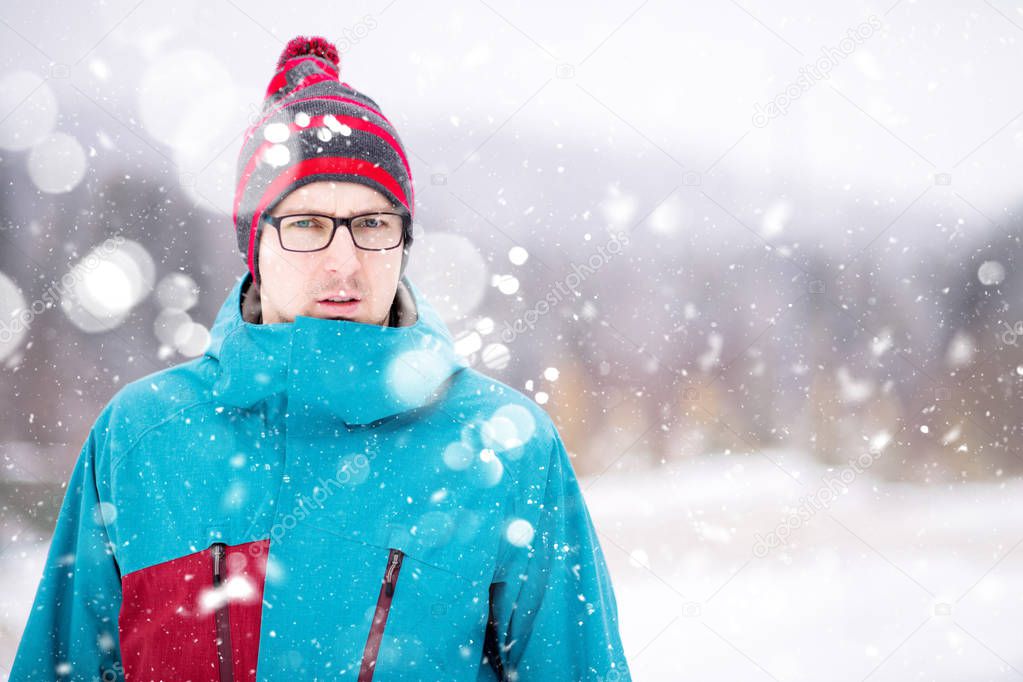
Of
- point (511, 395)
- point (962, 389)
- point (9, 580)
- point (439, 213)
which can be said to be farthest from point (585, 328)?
point (511, 395)

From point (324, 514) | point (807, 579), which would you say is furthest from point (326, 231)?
point (807, 579)

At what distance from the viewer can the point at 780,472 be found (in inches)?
322

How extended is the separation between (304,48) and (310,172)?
503 millimetres

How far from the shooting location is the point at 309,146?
1.44 meters

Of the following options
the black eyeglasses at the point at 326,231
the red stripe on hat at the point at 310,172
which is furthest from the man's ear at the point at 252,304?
the black eyeglasses at the point at 326,231

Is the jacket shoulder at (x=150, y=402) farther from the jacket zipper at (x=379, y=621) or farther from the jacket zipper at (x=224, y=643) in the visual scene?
the jacket zipper at (x=379, y=621)

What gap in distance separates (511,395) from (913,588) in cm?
467

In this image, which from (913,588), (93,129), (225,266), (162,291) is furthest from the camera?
(225,266)

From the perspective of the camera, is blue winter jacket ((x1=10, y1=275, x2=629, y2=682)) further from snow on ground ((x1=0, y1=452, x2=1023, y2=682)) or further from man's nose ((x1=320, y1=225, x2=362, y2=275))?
snow on ground ((x1=0, y1=452, x2=1023, y2=682))

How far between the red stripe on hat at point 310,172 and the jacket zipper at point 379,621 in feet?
2.10

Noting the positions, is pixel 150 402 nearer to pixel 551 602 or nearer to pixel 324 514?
pixel 324 514

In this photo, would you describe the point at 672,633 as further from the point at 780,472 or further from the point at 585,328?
the point at 585,328

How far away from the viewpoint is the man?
114 cm

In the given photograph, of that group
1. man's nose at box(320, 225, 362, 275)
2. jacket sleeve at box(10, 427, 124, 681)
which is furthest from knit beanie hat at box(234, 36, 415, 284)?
jacket sleeve at box(10, 427, 124, 681)
